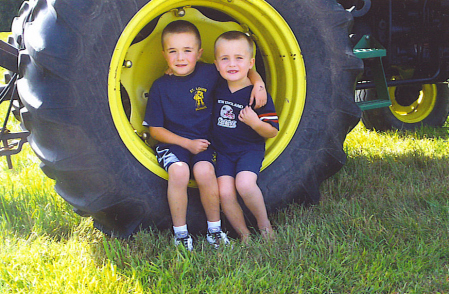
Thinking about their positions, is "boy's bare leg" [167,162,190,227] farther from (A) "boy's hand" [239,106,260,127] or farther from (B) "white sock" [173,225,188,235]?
(A) "boy's hand" [239,106,260,127]

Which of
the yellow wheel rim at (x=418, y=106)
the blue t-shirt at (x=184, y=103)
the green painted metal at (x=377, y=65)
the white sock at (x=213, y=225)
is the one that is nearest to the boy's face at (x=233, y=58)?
the blue t-shirt at (x=184, y=103)

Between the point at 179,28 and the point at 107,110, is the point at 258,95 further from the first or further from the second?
the point at 107,110

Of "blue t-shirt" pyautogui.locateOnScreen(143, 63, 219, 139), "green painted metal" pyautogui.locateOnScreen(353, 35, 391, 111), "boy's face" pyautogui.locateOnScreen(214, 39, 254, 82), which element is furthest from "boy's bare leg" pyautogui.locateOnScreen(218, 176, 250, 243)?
"green painted metal" pyautogui.locateOnScreen(353, 35, 391, 111)

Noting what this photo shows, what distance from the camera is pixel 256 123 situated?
2.19 metres

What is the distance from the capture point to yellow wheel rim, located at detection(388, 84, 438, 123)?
4008mm

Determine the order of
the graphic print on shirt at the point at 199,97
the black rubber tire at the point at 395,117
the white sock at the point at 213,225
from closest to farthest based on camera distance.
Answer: the white sock at the point at 213,225 → the graphic print on shirt at the point at 199,97 → the black rubber tire at the point at 395,117

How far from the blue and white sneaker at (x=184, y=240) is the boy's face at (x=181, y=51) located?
2.38ft

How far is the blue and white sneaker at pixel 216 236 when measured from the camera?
2.08m

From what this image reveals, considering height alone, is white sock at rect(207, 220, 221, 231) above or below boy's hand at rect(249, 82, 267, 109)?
below

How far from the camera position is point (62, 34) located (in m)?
1.77

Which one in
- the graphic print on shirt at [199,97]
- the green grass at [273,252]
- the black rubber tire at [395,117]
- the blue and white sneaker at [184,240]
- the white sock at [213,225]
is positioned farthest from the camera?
the black rubber tire at [395,117]

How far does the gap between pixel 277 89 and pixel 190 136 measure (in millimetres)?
511

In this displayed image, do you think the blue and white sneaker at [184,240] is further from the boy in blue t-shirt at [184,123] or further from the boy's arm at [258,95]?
the boy's arm at [258,95]

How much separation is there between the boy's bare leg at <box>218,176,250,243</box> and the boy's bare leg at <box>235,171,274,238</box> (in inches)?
1.6
